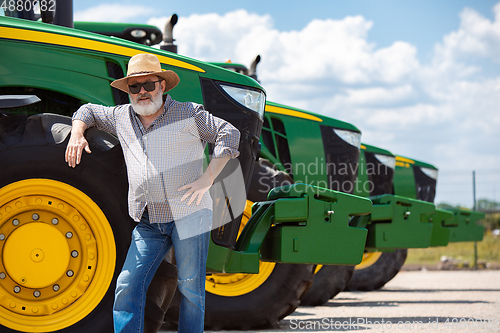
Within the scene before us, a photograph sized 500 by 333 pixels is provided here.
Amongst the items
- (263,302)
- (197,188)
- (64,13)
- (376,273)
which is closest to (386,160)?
(376,273)

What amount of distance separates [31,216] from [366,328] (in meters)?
3.18

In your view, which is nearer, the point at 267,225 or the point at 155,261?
the point at 155,261

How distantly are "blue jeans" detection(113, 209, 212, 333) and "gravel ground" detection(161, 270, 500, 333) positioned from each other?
2.10 m

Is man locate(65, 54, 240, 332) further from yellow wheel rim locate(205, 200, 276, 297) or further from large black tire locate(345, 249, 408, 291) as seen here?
large black tire locate(345, 249, 408, 291)

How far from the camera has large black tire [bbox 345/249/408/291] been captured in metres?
10.5

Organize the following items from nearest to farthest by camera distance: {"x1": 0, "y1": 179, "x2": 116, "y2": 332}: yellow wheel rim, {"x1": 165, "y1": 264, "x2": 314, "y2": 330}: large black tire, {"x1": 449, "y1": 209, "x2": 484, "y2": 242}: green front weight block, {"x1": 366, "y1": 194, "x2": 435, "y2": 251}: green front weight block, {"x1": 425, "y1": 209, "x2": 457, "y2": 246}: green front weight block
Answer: {"x1": 0, "y1": 179, "x2": 116, "y2": 332}: yellow wheel rim → {"x1": 165, "y1": 264, "x2": 314, "y2": 330}: large black tire → {"x1": 366, "y1": 194, "x2": 435, "y2": 251}: green front weight block → {"x1": 425, "y1": 209, "x2": 457, "y2": 246}: green front weight block → {"x1": 449, "y1": 209, "x2": 484, "y2": 242}: green front weight block

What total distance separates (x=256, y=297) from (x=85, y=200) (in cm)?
217

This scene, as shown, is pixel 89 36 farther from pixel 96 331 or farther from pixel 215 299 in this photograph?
pixel 215 299

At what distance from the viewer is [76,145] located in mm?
3430

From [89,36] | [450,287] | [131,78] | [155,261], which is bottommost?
[450,287]

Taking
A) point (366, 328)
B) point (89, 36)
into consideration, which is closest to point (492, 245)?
point (366, 328)

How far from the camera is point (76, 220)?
11.9ft

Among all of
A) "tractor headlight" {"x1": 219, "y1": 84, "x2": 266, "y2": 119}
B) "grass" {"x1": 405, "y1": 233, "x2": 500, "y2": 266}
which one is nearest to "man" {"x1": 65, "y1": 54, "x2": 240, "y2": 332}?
"tractor headlight" {"x1": 219, "y1": 84, "x2": 266, "y2": 119}

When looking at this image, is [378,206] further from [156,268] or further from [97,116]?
[97,116]
